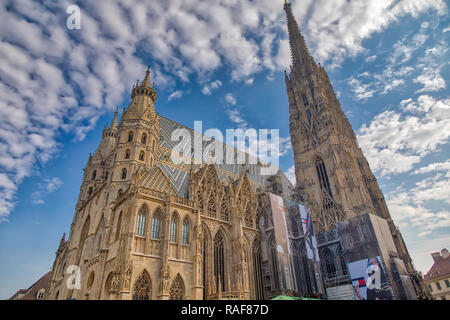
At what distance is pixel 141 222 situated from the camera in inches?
935

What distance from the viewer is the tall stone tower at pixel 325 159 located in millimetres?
37844

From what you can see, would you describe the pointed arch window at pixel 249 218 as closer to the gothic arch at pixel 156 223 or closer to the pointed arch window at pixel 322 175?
the gothic arch at pixel 156 223

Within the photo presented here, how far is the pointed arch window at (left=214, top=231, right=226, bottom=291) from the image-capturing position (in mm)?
27531

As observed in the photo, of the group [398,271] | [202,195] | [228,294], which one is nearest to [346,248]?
[398,271]

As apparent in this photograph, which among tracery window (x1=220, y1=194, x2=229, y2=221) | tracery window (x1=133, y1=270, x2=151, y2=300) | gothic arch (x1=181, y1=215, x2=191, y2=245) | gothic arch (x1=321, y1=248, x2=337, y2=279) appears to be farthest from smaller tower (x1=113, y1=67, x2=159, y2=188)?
gothic arch (x1=321, y1=248, x2=337, y2=279)

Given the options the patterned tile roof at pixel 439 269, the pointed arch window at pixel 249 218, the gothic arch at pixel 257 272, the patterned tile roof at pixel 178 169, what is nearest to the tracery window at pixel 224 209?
the patterned tile roof at pixel 178 169

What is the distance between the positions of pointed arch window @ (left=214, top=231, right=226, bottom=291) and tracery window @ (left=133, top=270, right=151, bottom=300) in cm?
773

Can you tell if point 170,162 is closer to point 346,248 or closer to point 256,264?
point 256,264

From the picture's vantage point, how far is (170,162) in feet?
110

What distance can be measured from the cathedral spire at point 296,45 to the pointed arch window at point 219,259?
41.3 m

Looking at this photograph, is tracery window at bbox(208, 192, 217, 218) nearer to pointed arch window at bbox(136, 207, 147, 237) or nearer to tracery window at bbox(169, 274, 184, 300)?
pointed arch window at bbox(136, 207, 147, 237)

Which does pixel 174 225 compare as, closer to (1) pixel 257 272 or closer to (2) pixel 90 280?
(2) pixel 90 280

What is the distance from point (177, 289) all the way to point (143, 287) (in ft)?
10.1

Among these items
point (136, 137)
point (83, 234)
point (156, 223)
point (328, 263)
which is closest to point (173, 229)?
point (156, 223)
